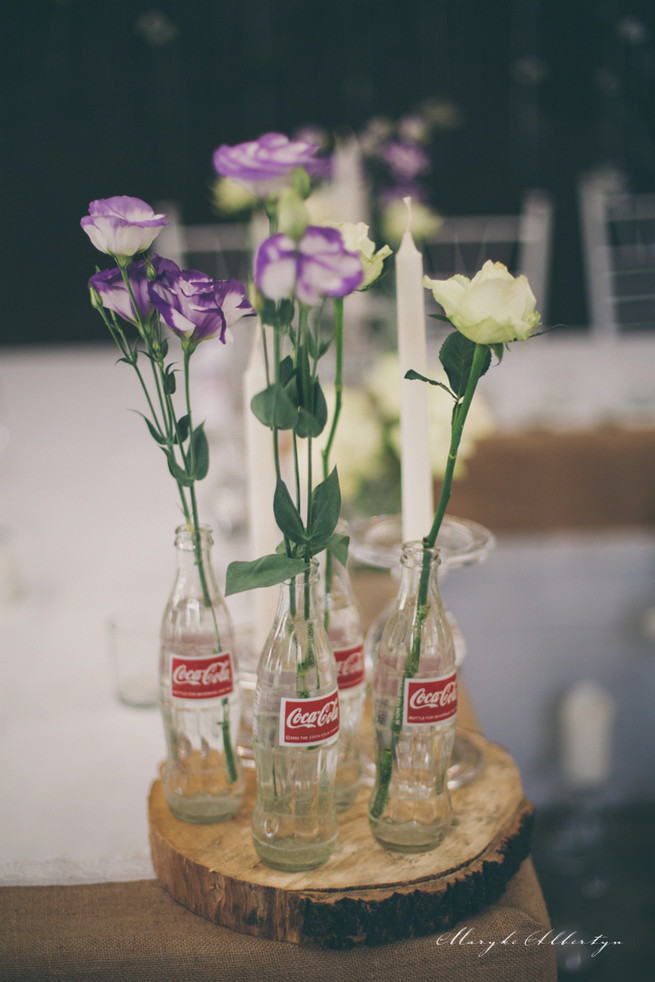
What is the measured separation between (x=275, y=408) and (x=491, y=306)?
134 mm

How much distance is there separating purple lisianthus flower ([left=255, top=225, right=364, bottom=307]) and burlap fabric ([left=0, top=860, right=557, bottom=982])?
0.45 m

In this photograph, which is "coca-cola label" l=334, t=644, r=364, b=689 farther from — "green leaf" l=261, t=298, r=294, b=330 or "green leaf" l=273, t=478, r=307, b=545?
"green leaf" l=261, t=298, r=294, b=330

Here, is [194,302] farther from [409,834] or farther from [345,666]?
[409,834]

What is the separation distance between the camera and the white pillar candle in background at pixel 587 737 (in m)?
1.77

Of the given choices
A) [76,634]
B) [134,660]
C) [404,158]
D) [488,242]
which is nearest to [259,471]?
[134,660]

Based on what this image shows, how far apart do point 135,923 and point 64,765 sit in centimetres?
28

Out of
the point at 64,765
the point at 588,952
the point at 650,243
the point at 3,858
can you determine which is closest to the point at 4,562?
the point at 64,765

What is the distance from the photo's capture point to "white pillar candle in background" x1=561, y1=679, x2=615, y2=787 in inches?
69.6

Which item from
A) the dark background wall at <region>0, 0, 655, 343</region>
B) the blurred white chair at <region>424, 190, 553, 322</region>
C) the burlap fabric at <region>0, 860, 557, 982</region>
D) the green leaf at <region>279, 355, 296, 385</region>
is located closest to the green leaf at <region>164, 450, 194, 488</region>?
the green leaf at <region>279, 355, 296, 385</region>

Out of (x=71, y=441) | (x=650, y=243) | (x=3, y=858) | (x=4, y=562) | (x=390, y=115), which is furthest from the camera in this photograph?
(x=390, y=115)

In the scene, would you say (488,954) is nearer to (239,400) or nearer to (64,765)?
(64,765)

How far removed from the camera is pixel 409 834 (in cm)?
61

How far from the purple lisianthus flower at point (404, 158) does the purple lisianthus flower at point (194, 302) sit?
138cm

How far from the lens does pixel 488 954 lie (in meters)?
0.59
